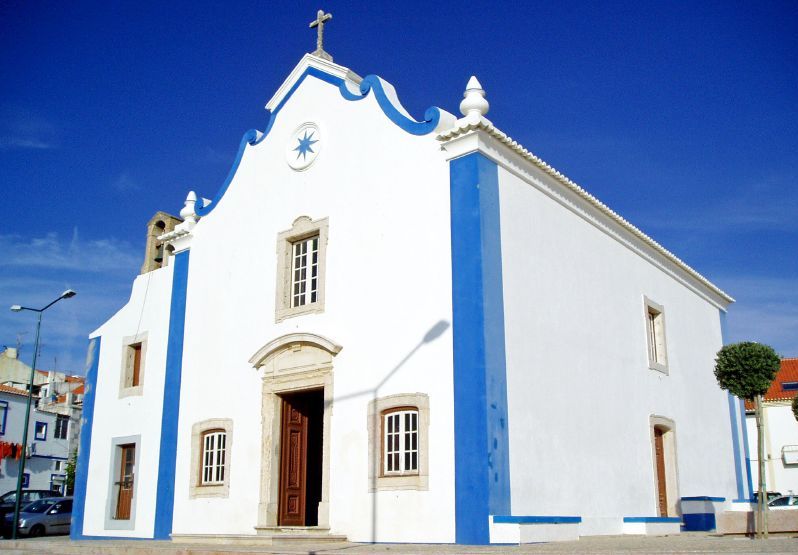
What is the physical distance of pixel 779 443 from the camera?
3456 cm

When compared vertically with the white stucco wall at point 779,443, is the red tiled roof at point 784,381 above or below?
above

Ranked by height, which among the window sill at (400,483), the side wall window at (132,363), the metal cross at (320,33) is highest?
the metal cross at (320,33)

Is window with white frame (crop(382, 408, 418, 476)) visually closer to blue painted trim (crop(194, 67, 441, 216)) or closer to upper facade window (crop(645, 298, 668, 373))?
blue painted trim (crop(194, 67, 441, 216))

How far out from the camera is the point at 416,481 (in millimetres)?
11406

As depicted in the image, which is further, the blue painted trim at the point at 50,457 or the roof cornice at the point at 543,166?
the blue painted trim at the point at 50,457

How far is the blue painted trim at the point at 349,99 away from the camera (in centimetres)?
1284

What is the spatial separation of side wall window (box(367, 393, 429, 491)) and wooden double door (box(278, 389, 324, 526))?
1.84 metres

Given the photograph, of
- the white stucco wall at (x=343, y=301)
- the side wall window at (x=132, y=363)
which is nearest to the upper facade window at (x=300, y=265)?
the white stucco wall at (x=343, y=301)

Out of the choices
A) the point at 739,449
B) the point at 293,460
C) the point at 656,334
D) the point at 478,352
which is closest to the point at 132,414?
the point at 293,460

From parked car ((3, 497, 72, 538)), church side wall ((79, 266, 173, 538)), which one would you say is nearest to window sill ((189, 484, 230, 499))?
church side wall ((79, 266, 173, 538))

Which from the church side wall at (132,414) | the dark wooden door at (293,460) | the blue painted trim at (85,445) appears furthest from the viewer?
the blue painted trim at (85,445)

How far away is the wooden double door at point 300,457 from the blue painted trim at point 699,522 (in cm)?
724

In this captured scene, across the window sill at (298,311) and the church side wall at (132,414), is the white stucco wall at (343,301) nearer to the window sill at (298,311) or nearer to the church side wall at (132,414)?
the window sill at (298,311)

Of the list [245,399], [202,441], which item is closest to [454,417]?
[245,399]
